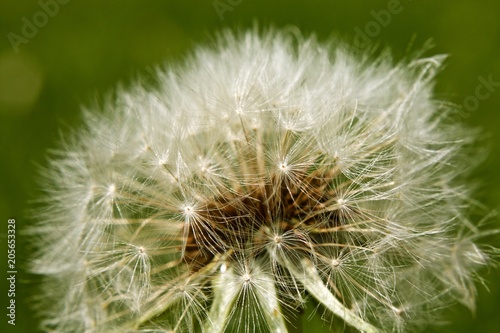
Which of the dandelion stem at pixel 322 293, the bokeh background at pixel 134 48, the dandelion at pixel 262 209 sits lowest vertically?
the dandelion stem at pixel 322 293

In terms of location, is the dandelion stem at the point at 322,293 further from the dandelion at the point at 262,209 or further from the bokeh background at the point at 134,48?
the bokeh background at the point at 134,48

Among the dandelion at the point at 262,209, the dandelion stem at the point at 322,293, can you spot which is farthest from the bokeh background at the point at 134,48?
the dandelion stem at the point at 322,293

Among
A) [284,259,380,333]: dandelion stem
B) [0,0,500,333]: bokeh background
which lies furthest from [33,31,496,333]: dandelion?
[0,0,500,333]: bokeh background

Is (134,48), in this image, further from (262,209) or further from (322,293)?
(322,293)

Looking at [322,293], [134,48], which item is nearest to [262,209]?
[322,293]

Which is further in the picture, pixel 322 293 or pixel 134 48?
pixel 134 48

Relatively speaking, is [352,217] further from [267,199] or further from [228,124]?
[228,124]

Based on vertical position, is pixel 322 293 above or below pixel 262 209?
below
